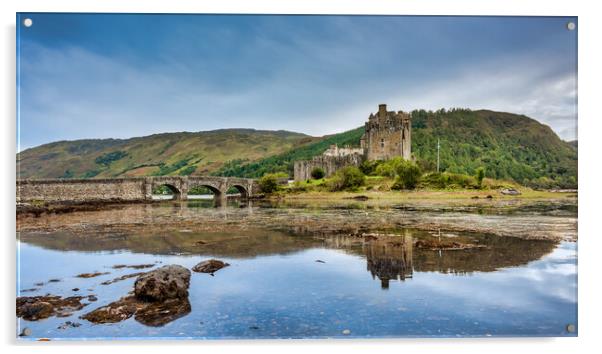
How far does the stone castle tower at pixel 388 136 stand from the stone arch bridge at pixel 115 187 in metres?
11.8

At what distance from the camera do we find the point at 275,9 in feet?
20.2

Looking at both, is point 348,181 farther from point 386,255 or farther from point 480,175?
point 386,255

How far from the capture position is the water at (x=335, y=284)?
4867 millimetres

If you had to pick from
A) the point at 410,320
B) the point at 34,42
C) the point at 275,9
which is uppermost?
the point at 275,9

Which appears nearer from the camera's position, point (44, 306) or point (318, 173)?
point (44, 306)

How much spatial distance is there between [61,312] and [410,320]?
398 cm

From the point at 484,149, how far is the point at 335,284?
867 inches

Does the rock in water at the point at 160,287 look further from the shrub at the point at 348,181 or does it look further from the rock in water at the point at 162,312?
the shrub at the point at 348,181

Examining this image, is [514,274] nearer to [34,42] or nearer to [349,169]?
[34,42]

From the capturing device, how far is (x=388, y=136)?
38.6 m

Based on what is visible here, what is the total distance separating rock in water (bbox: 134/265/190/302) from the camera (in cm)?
540

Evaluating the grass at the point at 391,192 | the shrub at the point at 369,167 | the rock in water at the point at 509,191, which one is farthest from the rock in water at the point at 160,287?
the shrub at the point at 369,167

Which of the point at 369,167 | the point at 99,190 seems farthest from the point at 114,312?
the point at 369,167

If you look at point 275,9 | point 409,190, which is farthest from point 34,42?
point 409,190
